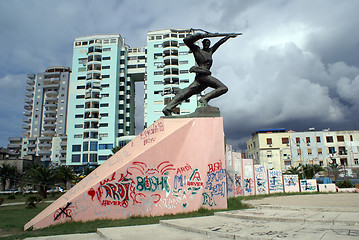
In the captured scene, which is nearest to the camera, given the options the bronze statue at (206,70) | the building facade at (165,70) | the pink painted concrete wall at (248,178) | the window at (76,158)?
the bronze statue at (206,70)

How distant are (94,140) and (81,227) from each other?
5643 cm

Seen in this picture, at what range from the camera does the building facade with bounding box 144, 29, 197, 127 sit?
5947cm

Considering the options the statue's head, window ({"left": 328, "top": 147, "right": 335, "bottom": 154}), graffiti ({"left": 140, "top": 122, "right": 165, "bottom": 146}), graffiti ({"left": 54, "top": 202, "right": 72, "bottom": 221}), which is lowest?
graffiti ({"left": 54, "top": 202, "right": 72, "bottom": 221})

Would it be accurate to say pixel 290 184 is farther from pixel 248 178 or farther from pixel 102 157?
pixel 102 157

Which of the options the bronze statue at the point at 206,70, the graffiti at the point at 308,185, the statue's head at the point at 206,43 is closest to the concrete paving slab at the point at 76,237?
the bronze statue at the point at 206,70

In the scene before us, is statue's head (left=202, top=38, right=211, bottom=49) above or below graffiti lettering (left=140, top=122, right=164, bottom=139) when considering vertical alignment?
above

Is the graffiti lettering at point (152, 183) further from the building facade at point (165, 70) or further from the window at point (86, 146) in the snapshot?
the window at point (86, 146)

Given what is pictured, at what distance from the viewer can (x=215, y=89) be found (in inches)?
361

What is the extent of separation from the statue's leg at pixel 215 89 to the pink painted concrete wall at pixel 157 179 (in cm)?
90

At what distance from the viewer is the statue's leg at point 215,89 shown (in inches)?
357

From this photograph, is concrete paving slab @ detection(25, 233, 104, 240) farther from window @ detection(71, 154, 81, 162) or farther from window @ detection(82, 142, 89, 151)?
window @ detection(71, 154, 81, 162)

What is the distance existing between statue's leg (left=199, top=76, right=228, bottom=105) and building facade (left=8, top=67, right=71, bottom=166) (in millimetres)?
74463

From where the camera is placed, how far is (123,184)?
289 inches

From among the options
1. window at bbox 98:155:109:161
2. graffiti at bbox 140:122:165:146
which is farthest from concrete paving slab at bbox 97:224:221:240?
window at bbox 98:155:109:161
